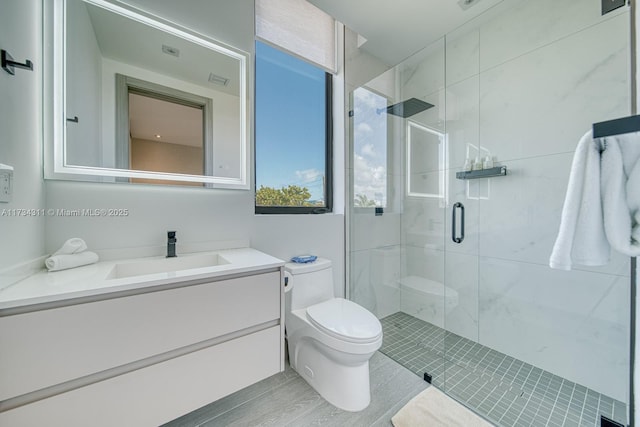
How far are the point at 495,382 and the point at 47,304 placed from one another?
2.16 m

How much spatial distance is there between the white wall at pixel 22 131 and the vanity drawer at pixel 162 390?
409 millimetres

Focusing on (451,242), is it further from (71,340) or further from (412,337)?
(71,340)

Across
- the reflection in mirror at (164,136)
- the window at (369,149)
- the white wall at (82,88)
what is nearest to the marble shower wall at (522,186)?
the window at (369,149)

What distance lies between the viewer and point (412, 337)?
1.95 m

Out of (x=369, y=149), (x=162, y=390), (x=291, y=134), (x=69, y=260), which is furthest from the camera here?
(x=369, y=149)

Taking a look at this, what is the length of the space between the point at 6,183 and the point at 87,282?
1.33 feet

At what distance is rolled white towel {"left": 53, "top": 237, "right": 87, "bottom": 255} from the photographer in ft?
3.25

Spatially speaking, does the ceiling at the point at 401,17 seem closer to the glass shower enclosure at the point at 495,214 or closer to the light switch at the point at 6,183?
the glass shower enclosure at the point at 495,214

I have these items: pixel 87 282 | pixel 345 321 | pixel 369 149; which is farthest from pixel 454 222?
pixel 87 282

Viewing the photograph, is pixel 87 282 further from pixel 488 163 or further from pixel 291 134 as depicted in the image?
pixel 488 163

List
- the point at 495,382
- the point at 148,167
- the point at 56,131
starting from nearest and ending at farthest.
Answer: the point at 56,131, the point at 148,167, the point at 495,382

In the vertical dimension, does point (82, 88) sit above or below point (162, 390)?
above

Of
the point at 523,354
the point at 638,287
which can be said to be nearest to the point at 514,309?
the point at 523,354

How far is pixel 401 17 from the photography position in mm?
1825
